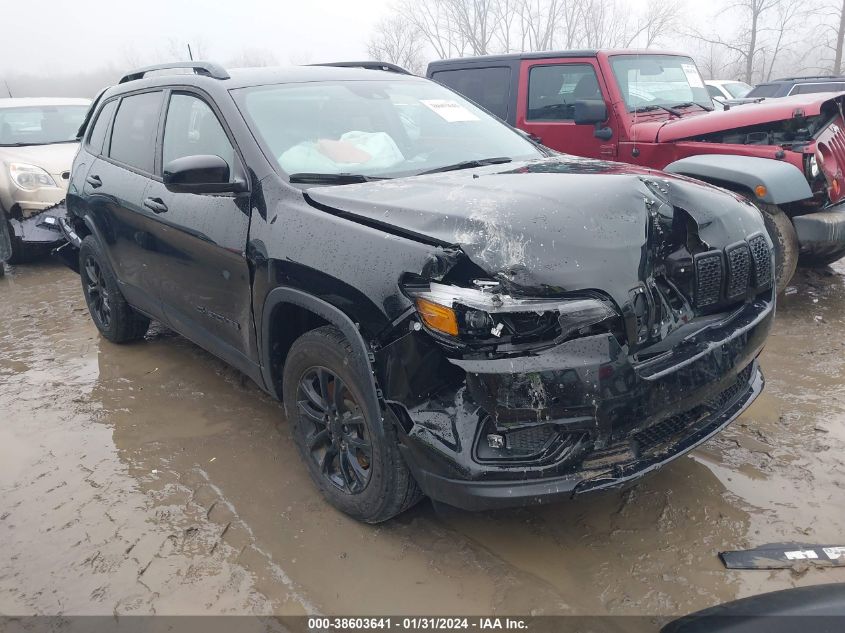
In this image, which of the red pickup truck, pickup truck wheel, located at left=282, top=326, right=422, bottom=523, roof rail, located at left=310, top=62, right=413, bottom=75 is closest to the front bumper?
the red pickup truck

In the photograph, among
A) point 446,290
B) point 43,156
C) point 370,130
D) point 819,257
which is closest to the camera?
point 446,290

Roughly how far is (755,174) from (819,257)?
1.26m

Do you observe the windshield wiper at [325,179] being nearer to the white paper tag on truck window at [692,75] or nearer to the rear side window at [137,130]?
the rear side window at [137,130]

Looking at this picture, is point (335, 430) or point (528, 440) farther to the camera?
point (335, 430)

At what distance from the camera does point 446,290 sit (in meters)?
2.09

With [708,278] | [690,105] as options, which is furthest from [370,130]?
[690,105]

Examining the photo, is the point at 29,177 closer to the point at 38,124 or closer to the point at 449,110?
the point at 38,124

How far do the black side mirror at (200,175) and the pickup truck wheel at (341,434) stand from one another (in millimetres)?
799

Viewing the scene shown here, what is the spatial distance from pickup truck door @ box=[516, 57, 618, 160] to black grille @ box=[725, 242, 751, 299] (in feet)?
11.0

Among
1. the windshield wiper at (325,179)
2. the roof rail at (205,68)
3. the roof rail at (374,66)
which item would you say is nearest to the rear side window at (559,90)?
the roof rail at (374,66)

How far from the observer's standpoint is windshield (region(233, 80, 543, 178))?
2977mm

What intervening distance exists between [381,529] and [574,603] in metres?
0.82

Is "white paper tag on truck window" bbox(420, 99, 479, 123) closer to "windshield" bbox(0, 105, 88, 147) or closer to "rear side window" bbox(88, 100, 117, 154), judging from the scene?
"rear side window" bbox(88, 100, 117, 154)

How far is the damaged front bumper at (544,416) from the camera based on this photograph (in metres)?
2.00
